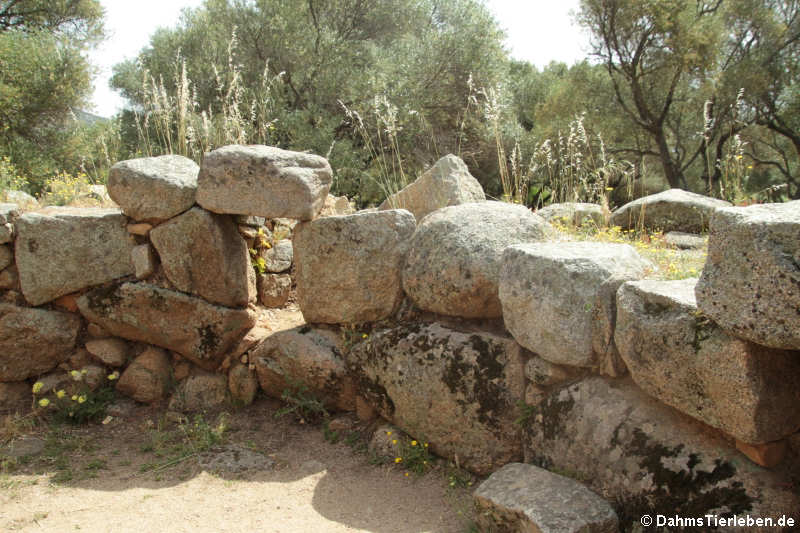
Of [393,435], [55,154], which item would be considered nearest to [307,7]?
[55,154]

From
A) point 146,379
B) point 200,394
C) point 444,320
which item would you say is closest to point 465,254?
point 444,320

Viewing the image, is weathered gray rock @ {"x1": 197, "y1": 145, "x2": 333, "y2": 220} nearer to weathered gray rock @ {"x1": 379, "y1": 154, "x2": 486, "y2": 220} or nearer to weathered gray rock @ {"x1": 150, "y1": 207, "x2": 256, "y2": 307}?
weathered gray rock @ {"x1": 150, "y1": 207, "x2": 256, "y2": 307}

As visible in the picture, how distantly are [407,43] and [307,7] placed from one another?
5.12ft

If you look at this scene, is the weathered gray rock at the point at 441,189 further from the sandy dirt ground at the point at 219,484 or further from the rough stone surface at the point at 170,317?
the sandy dirt ground at the point at 219,484

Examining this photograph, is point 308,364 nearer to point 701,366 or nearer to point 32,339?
point 32,339

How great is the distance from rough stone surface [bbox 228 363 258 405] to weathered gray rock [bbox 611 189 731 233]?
11.2 feet

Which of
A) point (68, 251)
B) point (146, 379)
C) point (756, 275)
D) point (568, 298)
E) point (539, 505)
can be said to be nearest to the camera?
point (756, 275)

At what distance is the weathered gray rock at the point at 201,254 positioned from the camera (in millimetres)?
4109

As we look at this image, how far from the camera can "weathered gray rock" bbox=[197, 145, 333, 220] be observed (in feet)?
12.7

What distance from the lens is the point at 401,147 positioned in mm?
8406

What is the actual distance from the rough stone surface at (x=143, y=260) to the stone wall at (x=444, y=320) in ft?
0.07

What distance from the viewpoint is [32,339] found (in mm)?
4301

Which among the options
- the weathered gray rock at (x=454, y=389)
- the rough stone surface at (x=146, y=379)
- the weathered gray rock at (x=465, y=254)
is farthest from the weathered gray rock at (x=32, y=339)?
the weathered gray rock at (x=465, y=254)

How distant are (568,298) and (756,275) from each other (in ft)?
3.09
